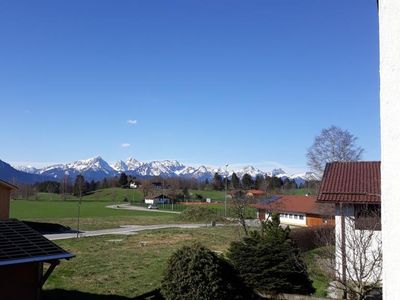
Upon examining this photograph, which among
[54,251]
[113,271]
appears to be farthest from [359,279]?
[113,271]

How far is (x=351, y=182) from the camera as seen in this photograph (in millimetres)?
17344

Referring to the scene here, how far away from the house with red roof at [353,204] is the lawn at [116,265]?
7.28 meters

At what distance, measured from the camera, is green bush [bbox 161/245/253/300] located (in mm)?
12391

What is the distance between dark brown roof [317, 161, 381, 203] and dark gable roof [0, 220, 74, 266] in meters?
9.99

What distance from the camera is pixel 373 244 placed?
1530 centimetres

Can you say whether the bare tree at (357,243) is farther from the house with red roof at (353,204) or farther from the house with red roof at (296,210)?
the house with red roof at (296,210)

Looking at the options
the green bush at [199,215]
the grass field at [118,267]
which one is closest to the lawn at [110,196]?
the green bush at [199,215]

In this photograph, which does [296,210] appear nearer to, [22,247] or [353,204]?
[353,204]

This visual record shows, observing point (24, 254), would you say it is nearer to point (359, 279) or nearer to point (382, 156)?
point (359, 279)

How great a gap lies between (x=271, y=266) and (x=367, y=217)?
378 centimetres

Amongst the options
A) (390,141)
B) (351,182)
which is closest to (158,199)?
(351,182)

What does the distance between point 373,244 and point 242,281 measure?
4892 mm

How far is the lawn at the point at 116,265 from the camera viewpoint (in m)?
18.4

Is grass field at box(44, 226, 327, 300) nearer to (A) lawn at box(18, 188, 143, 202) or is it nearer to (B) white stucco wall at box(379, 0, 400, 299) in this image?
(B) white stucco wall at box(379, 0, 400, 299)
